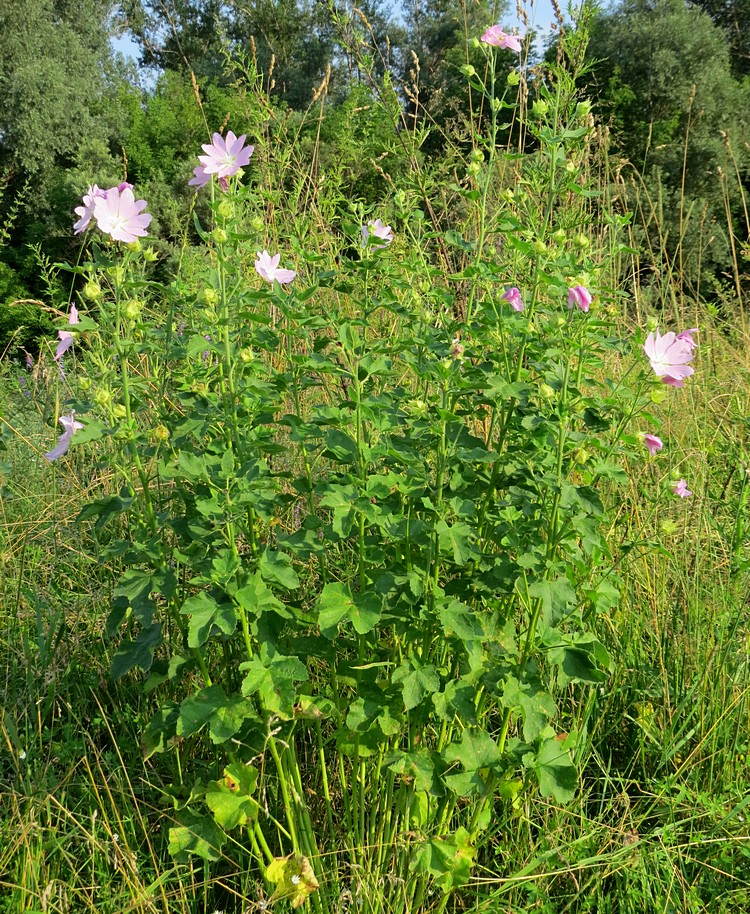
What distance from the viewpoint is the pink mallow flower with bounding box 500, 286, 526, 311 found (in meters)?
1.50

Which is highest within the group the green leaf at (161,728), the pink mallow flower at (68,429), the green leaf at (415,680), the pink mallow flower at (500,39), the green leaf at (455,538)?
the pink mallow flower at (500,39)

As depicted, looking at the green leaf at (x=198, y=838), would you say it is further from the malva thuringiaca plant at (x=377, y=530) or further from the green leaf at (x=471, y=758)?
the green leaf at (x=471, y=758)

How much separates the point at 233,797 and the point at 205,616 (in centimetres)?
36

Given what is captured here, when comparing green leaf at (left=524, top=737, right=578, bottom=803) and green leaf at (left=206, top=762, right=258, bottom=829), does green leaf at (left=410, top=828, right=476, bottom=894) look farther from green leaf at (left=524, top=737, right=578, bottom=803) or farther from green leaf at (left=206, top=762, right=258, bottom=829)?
green leaf at (left=206, top=762, right=258, bottom=829)

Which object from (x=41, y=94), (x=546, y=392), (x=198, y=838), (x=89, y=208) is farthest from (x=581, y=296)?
(x=41, y=94)

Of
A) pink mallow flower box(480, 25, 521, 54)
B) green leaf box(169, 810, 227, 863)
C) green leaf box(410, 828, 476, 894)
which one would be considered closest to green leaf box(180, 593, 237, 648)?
green leaf box(169, 810, 227, 863)

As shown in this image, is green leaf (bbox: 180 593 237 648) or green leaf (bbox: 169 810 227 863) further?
green leaf (bbox: 169 810 227 863)


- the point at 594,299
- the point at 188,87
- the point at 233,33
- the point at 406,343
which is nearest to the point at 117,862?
the point at 406,343

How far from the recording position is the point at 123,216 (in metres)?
1.37

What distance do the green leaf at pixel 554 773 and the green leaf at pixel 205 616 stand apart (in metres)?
0.59

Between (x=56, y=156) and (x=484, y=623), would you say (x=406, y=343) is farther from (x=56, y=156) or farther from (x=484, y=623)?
Answer: (x=56, y=156)

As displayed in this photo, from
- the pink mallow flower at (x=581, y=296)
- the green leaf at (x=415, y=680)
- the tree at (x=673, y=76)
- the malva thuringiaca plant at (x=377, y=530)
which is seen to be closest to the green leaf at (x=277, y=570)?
the malva thuringiaca plant at (x=377, y=530)

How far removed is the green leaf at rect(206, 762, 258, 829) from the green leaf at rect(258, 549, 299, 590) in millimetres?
363

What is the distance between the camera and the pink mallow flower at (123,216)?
4.44 feet
